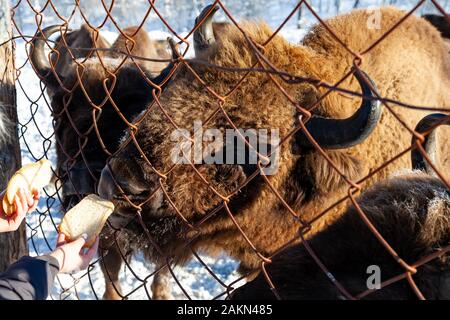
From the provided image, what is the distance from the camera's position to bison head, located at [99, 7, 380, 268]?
7.66 feet

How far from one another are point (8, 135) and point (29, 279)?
132 cm

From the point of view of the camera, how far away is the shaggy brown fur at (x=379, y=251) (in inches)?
54.1

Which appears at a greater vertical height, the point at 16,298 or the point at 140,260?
the point at 140,260

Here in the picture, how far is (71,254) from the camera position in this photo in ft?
5.94

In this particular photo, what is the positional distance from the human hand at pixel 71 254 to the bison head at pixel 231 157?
15.5 inches

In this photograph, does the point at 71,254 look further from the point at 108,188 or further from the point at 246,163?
the point at 246,163

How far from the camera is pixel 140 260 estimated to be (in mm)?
5383

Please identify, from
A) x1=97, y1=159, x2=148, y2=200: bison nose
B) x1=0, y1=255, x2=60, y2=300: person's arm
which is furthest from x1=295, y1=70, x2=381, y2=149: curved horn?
x1=0, y1=255, x2=60, y2=300: person's arm

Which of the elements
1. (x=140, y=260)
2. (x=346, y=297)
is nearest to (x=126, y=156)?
(x=346, y=297)
